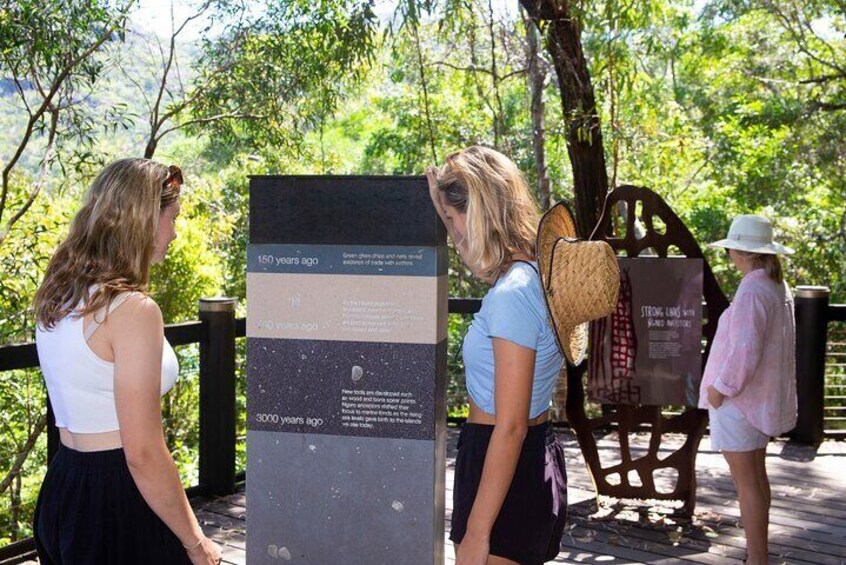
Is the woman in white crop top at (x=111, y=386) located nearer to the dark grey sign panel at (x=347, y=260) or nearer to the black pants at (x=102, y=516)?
the black pants at (x=102, y=516)

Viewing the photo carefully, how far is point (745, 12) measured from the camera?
17.1 m

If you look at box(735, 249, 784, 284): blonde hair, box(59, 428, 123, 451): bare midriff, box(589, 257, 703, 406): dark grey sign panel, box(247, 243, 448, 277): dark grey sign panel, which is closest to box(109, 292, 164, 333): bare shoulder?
box(59, 428, 123, 451): bare midriff

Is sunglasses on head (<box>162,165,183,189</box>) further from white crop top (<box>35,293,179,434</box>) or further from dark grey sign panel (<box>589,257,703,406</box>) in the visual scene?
dark grey sign panel (<box>589,257,703,406</box>)

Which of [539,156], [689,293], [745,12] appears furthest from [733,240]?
[745,12]

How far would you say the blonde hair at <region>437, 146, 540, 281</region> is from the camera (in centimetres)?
246

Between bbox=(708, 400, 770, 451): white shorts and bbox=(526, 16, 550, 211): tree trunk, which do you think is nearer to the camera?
bbox=(708, 400, 770, 451): white shorts

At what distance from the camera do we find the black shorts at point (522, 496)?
2.52 m

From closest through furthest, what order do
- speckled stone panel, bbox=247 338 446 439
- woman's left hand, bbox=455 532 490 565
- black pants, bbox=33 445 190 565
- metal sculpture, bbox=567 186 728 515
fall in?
black pants, bbox=33 445 190 565 → woman's left hand, bbox=455 532 490 565 → speckled stone panel, bbox=247 338 446 439 → metal sculpture, bbox=567 186 728 515

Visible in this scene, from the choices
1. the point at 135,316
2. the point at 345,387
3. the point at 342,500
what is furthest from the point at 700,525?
Answer: the point at 135,316

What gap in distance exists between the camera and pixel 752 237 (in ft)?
13.9

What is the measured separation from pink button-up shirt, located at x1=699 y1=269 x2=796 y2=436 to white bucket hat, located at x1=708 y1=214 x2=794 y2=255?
101 millimetres

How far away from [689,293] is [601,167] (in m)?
2.24

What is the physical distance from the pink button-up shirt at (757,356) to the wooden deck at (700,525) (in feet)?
3.06

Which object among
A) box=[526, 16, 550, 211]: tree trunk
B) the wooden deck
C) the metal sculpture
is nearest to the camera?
the wooden deck
